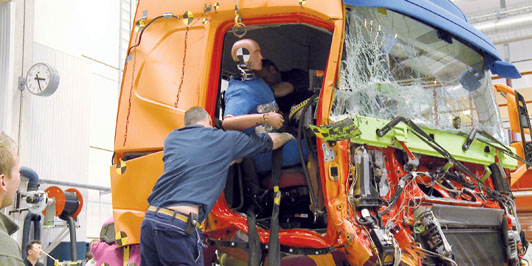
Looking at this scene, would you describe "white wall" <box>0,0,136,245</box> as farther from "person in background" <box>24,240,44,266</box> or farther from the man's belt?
the man's belt

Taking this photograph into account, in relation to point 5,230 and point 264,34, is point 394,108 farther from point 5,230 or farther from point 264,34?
point 5,230

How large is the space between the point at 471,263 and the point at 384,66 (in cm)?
142

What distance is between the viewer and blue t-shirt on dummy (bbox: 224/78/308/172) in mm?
3746

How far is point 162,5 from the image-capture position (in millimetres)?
4113

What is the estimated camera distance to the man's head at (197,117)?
3482 millimetres

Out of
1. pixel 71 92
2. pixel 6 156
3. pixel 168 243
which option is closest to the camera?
pixel 6 156

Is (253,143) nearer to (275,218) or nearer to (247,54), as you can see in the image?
(275,218)

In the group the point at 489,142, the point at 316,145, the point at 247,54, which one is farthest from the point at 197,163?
the point at 489,142

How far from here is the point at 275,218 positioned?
3504 millimetres

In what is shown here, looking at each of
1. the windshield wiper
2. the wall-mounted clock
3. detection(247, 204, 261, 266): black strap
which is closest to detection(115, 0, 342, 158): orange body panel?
detection(247, 204, 261, 266): black strap

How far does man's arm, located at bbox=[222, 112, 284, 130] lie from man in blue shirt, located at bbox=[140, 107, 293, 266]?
118 mm

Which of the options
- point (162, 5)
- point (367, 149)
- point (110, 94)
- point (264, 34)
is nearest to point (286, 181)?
point (367, 149)

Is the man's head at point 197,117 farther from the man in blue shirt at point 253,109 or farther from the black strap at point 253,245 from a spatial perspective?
the black strap at point 253,245

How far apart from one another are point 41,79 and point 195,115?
682 centimetres
